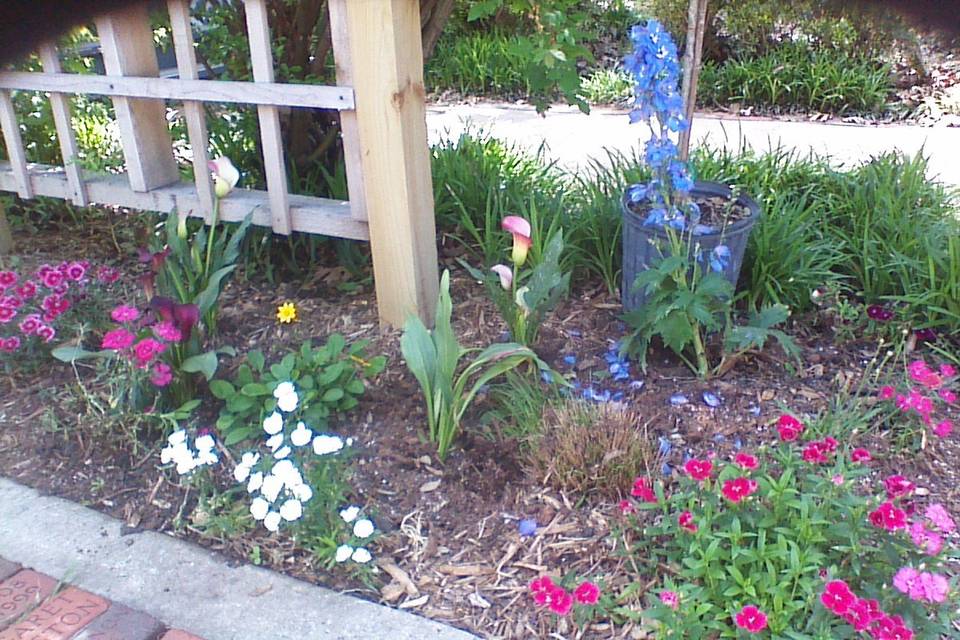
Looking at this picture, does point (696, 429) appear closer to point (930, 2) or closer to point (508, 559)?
point (508, 559)

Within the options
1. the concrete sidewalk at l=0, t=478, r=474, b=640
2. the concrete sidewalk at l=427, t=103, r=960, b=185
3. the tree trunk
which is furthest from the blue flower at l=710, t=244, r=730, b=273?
the concrete sidewalk at l=427, t=103, r=960, b=185

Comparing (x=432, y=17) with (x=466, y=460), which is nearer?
(x=466, y=460)

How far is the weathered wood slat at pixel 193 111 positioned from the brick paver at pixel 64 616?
1304mm

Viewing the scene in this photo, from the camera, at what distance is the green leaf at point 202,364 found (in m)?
2.25

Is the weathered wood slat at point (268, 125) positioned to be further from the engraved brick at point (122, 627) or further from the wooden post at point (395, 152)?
the engraved brick at point (122, 627)

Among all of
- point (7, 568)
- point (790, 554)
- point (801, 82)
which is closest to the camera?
point (790, 554)

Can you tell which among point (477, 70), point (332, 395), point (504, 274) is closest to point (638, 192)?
point (504, 274)

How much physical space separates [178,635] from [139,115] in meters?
1.78

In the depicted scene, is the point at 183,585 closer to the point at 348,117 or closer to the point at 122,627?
the point at 122,627

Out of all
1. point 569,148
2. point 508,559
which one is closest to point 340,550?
point 508,559

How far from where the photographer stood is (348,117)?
2455mm

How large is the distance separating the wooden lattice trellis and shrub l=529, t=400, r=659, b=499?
68 cm

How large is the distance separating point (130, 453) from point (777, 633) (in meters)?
1.60

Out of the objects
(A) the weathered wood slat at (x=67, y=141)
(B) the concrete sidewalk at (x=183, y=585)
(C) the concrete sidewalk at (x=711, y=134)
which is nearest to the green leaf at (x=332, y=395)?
(B) the concrete sidewalk at (x=183, y=585)
